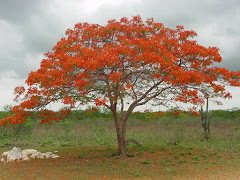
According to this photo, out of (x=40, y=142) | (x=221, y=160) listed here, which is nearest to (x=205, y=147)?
(x=221, y=160)

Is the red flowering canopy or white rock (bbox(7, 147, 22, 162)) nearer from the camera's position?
the red flowering canopy

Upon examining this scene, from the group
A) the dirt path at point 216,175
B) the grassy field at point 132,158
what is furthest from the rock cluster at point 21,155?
the dirt path at point 216,175

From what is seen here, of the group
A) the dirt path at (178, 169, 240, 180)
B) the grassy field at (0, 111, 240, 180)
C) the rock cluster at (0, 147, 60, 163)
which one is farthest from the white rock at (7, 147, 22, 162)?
the dirt path at (178, 169, 240, 180)

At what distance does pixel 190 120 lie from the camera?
85.9 feet

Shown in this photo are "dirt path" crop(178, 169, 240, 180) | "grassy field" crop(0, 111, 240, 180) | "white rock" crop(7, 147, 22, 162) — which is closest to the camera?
"dirt path" crop(178, 169, 240, 180)

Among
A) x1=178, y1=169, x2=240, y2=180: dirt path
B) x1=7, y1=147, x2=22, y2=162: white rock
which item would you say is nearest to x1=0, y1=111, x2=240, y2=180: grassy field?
x1=178, y1=169, x2=240, y2=180: dirt path

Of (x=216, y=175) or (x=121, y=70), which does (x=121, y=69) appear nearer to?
(x=121, y=70)

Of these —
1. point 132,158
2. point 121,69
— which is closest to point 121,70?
point 121,69

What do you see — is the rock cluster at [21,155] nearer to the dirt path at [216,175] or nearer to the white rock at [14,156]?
the white rock at [14,156]

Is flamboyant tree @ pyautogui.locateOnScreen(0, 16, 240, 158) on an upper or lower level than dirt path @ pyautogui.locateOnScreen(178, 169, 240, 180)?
upper

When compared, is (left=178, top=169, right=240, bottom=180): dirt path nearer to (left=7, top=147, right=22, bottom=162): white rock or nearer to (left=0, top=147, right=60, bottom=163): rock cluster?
(left=0, top=147, right=60, bottom=163): rock cluster

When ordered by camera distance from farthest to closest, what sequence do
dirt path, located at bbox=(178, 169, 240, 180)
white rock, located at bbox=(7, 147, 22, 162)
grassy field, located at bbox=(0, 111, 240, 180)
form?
white rock, located at bbox=(7, 147, 22, 162) → grassy field, located at bbox=(0, 111, 240, 180) → dirt path, located at bbox=(178, 169, 240, 180)

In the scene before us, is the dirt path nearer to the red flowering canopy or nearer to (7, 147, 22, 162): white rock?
the red flowering canopy

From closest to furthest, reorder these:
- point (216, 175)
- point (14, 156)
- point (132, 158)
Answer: point (216, 175), point (132, 158), point (14, 156)
